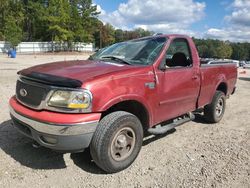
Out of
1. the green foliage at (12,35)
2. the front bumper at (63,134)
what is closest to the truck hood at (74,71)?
the front bumper at (63,134)

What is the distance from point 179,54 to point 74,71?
7.26ft

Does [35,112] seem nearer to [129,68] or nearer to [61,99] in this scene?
[61,99]

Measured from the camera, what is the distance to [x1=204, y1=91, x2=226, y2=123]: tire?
5.91m

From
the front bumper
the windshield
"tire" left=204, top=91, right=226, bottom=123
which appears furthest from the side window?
the front bumper

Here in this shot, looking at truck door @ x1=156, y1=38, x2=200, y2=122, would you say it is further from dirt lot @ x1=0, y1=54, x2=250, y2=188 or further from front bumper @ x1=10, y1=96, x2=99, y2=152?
front bumper @ x1=10, y1=96, x2=99, y2=152

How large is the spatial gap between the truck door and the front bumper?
54.0 inches

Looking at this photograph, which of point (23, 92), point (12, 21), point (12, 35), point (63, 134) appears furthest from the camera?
point (12, 21)

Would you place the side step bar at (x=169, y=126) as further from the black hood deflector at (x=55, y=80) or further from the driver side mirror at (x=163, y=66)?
the black hood deflector at (x=55, y=80)

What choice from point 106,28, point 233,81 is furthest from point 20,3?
point 233,81

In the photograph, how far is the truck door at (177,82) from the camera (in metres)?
4.30

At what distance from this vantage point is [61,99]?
3.28 meters

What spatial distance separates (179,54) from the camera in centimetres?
503

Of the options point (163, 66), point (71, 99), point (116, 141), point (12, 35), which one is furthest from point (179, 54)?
point (12, 35)

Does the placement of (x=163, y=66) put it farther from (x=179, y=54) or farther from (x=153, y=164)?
(x=153, y=164)
